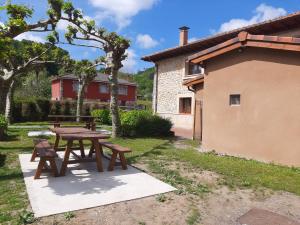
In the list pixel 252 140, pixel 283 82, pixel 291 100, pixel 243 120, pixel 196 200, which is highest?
pixel 283 82

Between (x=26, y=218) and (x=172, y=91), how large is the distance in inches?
651

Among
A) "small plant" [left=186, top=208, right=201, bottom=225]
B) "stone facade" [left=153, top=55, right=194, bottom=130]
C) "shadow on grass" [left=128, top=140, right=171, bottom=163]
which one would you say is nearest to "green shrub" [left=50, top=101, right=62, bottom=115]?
"stone facade" [left=153, top=55, right=194, bottom=130]

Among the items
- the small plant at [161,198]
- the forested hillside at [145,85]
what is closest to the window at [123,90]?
the forested hillside at [145,85]

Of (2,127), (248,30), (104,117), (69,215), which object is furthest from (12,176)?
(104,117)

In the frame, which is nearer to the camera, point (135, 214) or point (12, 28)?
point (135, 214)

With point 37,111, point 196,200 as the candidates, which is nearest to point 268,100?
point 196,200

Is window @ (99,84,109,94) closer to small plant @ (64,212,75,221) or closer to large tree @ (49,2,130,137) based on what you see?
large tree @ (49,2,130,137)

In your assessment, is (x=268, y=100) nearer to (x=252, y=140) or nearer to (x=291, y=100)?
(x=291, y=100)

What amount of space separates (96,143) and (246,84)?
15.6 feet

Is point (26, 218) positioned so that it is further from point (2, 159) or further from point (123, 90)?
point (123, 90)

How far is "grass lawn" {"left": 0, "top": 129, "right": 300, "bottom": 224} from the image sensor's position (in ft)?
15.2

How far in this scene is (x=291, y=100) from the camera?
7.36 m

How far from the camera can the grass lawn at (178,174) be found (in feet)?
15.2

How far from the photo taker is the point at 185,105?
1897 cm
